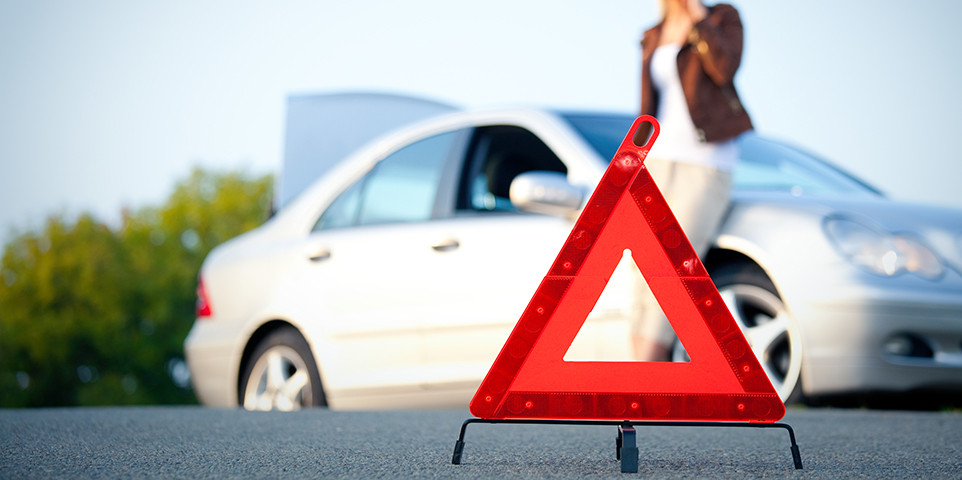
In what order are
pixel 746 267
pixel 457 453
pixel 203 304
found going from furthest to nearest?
pixel 203 304 < pixel 746 267 < pixel 457 453

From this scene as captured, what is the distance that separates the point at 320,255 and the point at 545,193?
159cm

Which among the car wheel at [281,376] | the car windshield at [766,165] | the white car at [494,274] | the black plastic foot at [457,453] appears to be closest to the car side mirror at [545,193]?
the white car at [494,274]

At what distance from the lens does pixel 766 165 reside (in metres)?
5.56

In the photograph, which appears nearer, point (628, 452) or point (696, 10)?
point (628, 452)

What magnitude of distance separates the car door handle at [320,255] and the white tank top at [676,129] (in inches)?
75.2

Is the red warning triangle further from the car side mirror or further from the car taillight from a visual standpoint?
the car taillight

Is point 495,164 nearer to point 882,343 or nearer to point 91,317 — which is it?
point 882,343

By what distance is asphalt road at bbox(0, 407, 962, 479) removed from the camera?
2910mm

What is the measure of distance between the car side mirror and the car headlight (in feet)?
3.43

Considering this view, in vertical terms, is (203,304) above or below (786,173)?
below

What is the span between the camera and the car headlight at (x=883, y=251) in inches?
178

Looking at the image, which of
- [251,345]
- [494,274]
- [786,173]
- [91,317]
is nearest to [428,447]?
[494,274]

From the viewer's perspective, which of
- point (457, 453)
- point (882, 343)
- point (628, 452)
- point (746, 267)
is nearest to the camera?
point (628, 452)

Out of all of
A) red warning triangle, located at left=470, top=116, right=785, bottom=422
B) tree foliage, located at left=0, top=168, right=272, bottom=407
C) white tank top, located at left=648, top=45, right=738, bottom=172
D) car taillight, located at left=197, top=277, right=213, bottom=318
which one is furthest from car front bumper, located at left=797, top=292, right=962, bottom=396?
tree foliage, located at left=0, top=168, right=272, bottom=407
